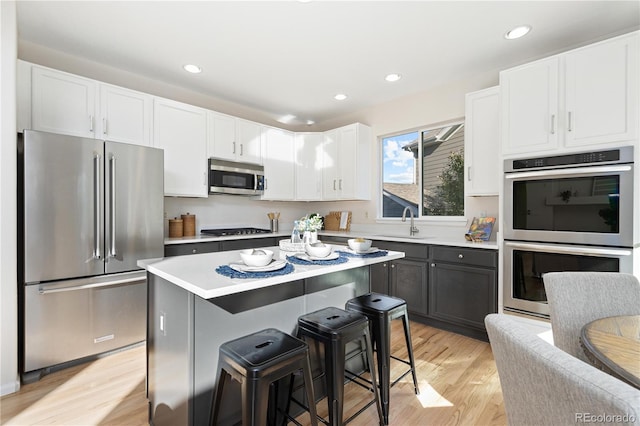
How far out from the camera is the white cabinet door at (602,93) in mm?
2109

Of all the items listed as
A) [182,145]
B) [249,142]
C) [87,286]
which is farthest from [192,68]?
[87,286]

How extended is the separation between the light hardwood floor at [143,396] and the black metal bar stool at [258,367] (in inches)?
27.3

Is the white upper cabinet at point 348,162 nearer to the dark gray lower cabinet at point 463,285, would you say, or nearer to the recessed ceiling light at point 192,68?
the dark gray lower cabinet at point 463,285

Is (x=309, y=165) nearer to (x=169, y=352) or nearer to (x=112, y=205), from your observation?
(x=112, y=205)

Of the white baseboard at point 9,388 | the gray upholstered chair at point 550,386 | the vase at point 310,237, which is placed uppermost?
the vase at point 310,237

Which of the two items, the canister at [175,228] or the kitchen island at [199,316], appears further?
the canister at [175,228]

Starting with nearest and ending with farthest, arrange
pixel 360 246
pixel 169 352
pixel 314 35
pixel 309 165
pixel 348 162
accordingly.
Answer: pixel 169 352, pixel 360 246, pixel 314 35, pixel 348 162, pixel 309 165

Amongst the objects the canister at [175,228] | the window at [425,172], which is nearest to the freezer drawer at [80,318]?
the canister at [175,228]

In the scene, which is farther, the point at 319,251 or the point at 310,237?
the point at 310,237

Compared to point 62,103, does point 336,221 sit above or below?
below

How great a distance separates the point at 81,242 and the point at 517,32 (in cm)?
397

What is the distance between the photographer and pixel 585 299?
141 centimetres

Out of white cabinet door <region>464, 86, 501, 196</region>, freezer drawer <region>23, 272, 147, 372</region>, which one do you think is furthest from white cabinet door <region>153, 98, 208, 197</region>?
white cabinet door <region>464, 86, 501, 196</region>

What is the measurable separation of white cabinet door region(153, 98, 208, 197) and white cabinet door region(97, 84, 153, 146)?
10 centimetres
